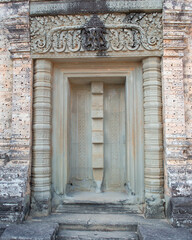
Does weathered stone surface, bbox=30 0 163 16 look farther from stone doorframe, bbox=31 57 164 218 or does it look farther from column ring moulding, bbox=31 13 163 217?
stone doorframe, bbox=31 57 164 218

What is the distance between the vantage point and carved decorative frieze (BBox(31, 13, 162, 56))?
175 inches

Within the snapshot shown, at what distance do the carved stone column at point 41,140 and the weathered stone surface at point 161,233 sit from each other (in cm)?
186

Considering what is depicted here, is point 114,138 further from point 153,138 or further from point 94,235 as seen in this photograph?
point 94,235

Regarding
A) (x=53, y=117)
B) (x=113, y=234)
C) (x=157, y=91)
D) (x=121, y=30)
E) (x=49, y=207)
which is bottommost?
(x=113, y=234)

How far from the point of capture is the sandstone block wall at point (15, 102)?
4.25m

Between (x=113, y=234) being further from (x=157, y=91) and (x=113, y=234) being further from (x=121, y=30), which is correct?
(x=121, y=30)

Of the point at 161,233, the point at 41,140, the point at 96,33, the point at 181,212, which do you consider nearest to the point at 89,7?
the point at 96,33

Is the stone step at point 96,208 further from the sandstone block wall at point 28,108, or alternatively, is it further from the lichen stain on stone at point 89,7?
the lichen stain on stone at point 89,7

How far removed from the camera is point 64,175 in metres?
4.78

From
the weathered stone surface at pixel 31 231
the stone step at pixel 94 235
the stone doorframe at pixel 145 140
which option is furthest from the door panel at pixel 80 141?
the weathered stone surface at pixel 31 231

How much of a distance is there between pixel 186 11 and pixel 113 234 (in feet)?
14.3

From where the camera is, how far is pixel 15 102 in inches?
176

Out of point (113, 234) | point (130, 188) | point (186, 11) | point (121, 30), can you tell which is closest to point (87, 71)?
point (121, 30)

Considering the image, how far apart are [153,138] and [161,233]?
1660 mm
